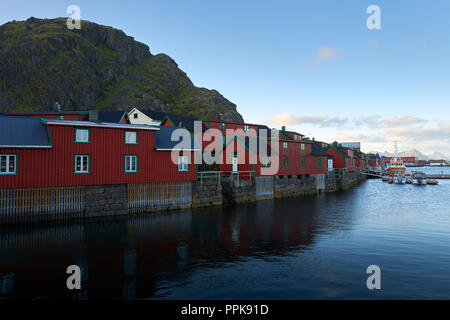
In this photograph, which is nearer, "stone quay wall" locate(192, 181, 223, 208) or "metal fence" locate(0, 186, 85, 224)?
"metal fence" locate(0, 186, 85, 224)

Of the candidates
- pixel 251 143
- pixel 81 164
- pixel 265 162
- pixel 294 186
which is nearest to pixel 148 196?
pixel 81 164

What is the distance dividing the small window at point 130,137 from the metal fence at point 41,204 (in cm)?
603

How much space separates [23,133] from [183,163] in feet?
48.3

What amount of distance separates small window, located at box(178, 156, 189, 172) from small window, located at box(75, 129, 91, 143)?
31.0 feet

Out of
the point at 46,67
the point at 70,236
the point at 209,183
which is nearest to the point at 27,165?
the point at 70,236

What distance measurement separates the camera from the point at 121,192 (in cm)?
2825

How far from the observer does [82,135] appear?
26031 mm

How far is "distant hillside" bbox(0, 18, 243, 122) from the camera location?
308ft

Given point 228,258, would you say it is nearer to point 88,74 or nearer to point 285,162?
point 285,162

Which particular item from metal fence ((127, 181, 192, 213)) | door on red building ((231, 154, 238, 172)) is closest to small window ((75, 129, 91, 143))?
metal fence ((127, 181, 192, 213))

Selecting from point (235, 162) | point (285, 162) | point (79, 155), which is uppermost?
point (79, 155)

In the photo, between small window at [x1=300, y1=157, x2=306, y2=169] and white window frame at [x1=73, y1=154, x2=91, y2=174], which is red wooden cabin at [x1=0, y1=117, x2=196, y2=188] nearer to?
white window frame at [x1=73, y1=154, x2=91, y2=174]
